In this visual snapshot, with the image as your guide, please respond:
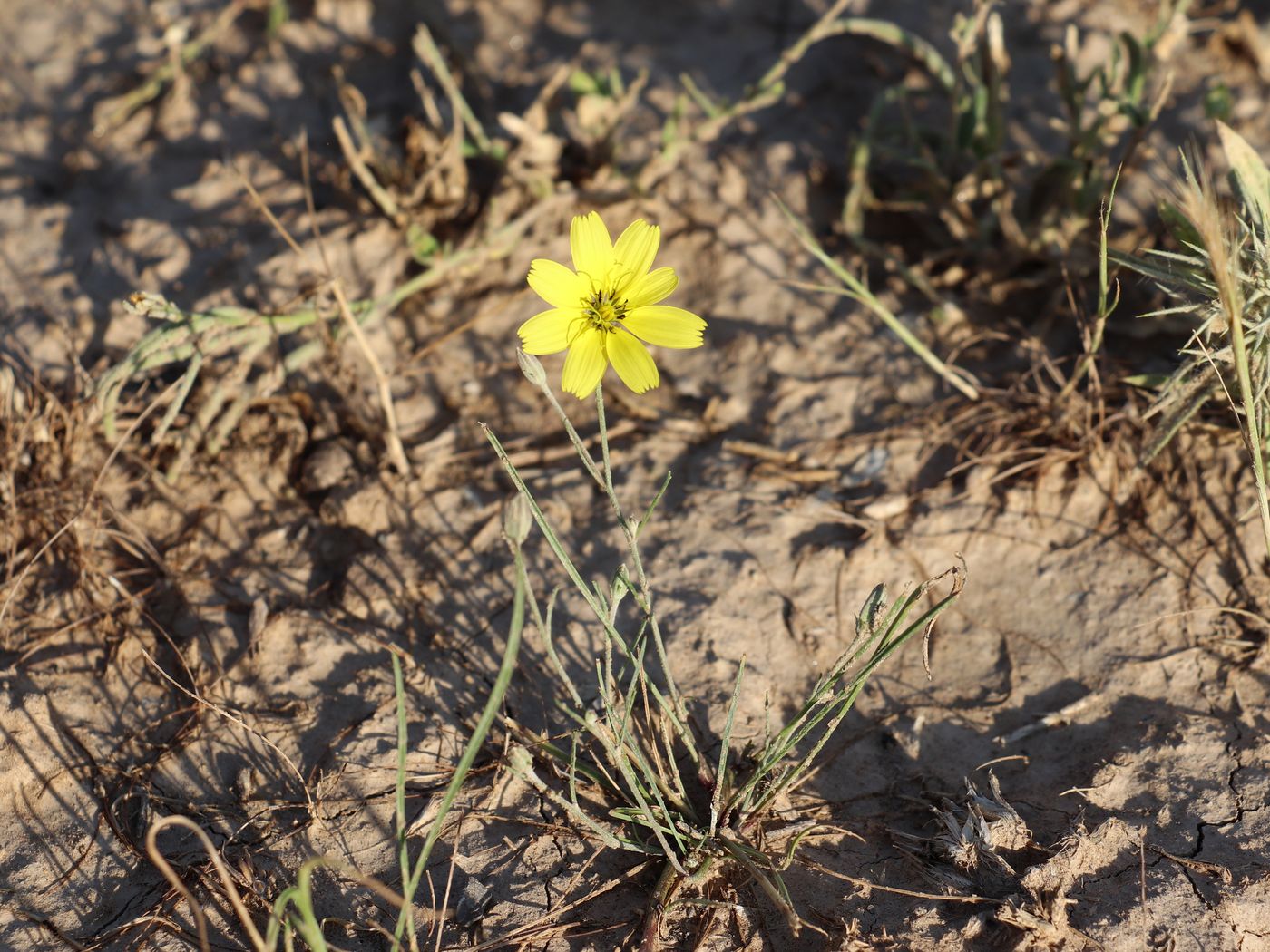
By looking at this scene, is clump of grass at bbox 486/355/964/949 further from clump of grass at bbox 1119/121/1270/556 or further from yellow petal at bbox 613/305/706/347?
clump of grass at bbox 1119/121/1270/556

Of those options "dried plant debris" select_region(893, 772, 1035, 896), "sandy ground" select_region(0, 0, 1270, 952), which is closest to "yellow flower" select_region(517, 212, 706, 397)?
"sandy ground" select_region(0, 0, 1270, 952)

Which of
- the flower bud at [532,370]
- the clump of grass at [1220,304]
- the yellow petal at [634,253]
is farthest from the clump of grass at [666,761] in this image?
the clump of grass at [1220,304]


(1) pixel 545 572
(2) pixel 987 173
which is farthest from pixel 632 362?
(2) pixel 987 173

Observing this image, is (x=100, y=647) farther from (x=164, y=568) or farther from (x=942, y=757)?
(x=942, y=757)

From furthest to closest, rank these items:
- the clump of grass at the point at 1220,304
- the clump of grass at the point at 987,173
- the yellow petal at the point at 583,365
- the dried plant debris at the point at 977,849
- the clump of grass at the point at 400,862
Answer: the clump of grass at the point at 987,173, the clump of grass at the point at 1220,304, the dried plant debris at the point at 977,849, the yellow petal at the point at 583,365, the clump of grass at the point at 400,862

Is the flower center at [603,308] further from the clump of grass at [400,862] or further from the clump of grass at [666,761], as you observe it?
the clump of grass at [400,862]

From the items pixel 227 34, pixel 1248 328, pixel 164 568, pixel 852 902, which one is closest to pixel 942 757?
pixel 852 902
